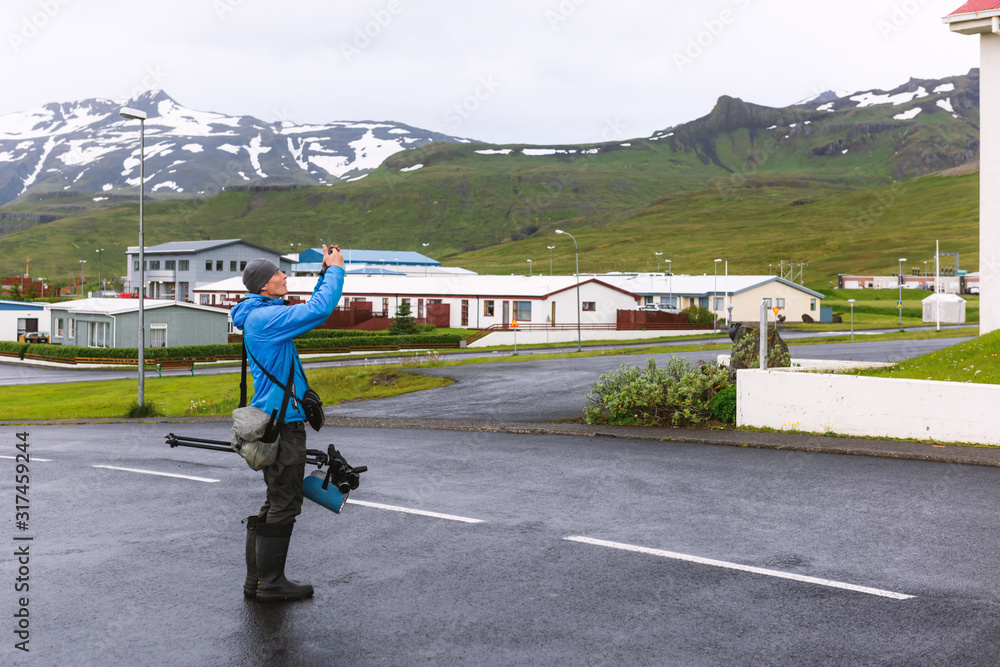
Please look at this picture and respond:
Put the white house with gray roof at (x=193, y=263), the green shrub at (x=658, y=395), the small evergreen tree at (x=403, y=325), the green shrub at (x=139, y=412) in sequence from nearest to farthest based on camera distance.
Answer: the green shrub at (x=658, y=395) < the green shrub at (x=139, y=412) < the small evergreen tree at (x=403, y=325) < the white house with gray roof at (x=193, y=263)

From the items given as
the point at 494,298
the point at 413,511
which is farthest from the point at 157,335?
the point at 413,511

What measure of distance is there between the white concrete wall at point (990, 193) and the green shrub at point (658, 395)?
576cm

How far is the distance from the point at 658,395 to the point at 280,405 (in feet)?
34.5

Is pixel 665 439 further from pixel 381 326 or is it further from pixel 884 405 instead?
pixel 381 326

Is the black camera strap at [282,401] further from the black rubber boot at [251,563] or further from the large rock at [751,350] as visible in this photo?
the large rock at [751,350]

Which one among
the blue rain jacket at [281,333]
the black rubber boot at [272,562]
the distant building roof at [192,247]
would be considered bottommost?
the black rubber boot at [272,562]

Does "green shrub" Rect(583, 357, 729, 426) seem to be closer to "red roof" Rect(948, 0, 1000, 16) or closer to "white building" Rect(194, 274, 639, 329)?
"red roof" Rect(948, 0, 1000, 16)

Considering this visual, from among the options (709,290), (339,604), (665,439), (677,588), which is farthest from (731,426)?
(709,290)

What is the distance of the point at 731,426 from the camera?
48.3 feet

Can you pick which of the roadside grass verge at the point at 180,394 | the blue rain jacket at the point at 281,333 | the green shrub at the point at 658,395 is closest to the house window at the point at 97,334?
the roadside grass verge at the point at 180,394

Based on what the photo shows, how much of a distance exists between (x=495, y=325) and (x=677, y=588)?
65197 millimetres

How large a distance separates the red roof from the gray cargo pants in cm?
1728

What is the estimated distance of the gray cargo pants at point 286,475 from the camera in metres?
5.80

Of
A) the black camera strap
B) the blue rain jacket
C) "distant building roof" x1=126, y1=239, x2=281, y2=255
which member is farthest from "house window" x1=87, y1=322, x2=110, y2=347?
the black camera strap
